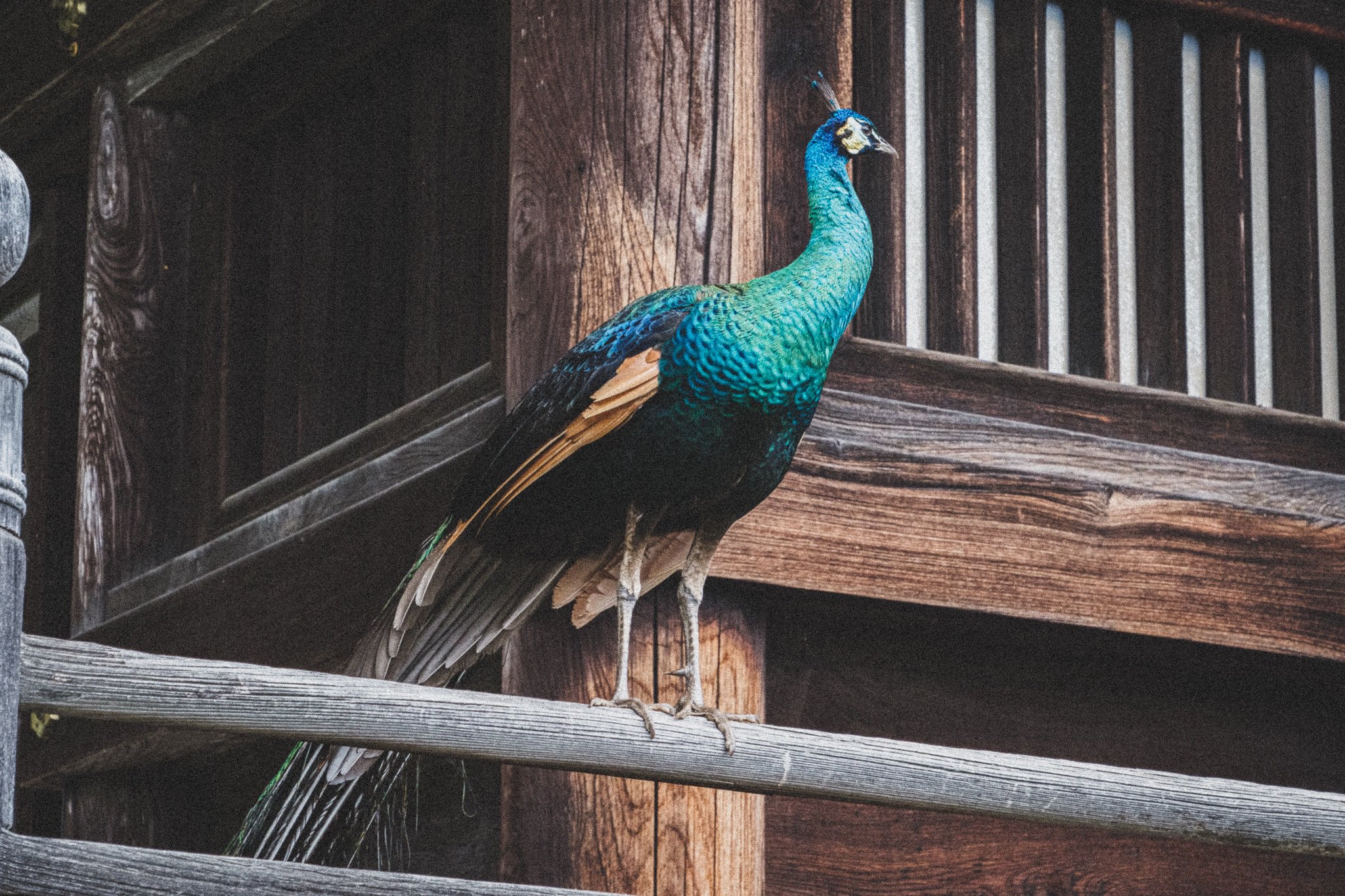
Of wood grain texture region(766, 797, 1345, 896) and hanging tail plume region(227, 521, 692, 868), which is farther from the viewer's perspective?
wood grain texture region(766, 797, 1345, 896)

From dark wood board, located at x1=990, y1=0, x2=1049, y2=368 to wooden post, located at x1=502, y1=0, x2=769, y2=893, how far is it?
798 millimetres

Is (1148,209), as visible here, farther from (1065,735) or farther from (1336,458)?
(1065,735)

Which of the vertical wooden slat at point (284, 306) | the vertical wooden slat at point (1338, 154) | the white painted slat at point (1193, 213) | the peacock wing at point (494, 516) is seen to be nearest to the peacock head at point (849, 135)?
the peacock wing at point (494, 516)

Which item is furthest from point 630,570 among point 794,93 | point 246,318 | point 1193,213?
point 246,318

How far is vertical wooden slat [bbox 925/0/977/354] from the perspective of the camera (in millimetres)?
4465

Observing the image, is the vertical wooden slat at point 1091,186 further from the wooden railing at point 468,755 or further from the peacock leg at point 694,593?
the wooden railing at point 468,755

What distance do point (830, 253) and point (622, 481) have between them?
56 centimetres

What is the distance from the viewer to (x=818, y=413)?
4066 mm

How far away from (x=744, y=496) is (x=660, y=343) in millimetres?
323

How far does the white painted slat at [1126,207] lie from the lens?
15.5ft

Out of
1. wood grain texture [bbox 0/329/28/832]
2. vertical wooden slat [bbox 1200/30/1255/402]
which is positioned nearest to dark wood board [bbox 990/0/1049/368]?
vertical wooden slat [bbox 1200/30/1255/402]

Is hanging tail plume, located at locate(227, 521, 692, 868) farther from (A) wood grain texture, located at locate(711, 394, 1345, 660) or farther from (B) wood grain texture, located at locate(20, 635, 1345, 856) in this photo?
(B) wood grain texture, located at locate(20, 635, 1345, 856)

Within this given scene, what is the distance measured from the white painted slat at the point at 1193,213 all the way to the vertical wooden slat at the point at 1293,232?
8.9 inches

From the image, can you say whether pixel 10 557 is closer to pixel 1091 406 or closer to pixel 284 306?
pixel 1091 406
